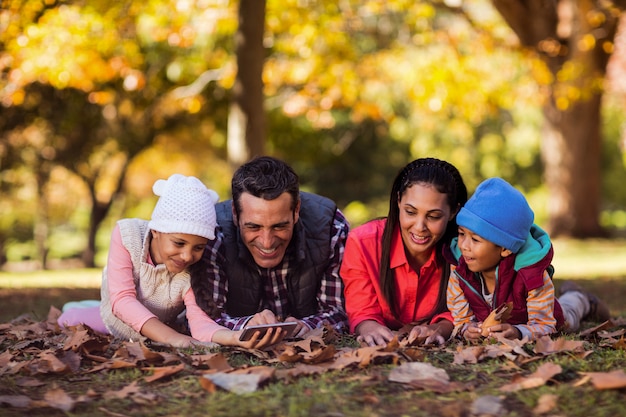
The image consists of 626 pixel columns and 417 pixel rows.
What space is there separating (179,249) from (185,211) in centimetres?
23

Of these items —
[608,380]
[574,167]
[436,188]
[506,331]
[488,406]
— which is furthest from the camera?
[574,167]

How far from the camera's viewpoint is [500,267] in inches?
185

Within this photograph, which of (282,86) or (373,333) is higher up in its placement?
(282,86)

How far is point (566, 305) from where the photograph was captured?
5.78 metres

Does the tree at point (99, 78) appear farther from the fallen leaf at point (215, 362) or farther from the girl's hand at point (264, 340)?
the fallen leaf at point (215, 362)

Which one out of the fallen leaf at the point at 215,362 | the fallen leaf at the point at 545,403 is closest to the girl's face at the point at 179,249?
the fallen leaf at the point at 215,362

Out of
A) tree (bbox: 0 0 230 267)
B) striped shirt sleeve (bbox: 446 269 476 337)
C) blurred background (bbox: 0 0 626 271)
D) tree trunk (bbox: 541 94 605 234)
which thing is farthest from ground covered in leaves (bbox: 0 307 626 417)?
tree trunk (bbox: 541 94 605 234)

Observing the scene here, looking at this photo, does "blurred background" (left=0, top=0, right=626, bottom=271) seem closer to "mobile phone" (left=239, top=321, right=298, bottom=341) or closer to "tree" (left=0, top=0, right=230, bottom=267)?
"tree" (left=0, top=0, right=230, bottom=267)

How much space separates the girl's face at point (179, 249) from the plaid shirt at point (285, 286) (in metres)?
0.34

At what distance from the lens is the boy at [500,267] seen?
4539 millimetres

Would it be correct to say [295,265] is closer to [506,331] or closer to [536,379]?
[506,331]

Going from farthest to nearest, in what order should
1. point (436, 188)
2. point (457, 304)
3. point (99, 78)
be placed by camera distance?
point (99, 78)
point (457, 304)
point (436, 188)

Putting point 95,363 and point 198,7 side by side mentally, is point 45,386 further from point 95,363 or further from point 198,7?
point 198,7

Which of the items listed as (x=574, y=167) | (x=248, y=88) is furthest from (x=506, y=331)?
(x=574, y=167)
